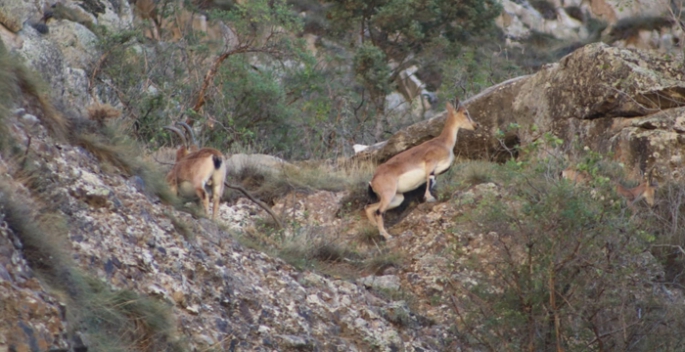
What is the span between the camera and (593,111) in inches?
627

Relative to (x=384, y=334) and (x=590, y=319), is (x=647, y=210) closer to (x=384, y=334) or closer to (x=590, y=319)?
(x=590, y=319)

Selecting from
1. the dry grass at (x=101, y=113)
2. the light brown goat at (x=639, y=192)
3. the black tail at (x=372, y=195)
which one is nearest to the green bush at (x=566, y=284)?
the light brown goat at (x=639, y=192)

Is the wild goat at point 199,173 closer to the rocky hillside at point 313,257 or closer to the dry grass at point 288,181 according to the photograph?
the rocky hillside at point 313,257

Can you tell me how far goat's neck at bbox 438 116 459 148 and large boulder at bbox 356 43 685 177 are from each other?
732mm

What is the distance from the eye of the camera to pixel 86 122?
10.3 metres

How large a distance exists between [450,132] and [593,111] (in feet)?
7.95

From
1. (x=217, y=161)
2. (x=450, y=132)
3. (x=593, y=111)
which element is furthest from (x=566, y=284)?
(x=593, y=111)

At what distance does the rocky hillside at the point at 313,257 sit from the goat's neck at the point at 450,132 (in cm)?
44

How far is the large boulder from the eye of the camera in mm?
14820

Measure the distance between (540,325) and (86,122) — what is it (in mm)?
4890

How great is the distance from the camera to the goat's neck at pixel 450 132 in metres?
15.1

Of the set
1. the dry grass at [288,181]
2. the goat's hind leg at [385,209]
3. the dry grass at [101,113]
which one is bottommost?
the dry grass at [288,181]

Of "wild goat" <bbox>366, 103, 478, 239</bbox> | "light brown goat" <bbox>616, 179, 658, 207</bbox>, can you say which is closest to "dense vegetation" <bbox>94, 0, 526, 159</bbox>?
"wild goat" <bbox>366, 103, 478, 239</bbox>

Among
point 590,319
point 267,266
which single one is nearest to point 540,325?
point 590,319
